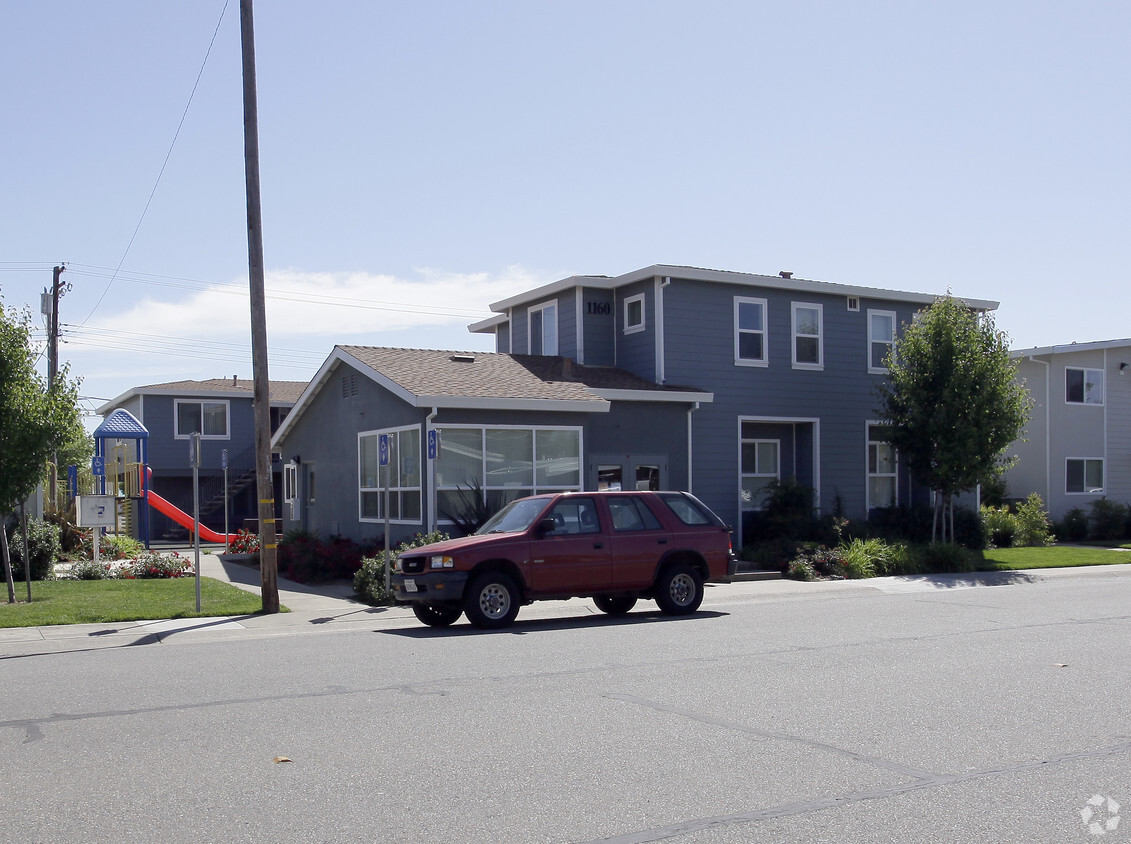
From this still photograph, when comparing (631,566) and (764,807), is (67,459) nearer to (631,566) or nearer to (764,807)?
(631,566)

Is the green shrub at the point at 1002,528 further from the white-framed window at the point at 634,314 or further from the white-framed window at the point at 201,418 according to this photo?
the white-framed window at the point at 201,418

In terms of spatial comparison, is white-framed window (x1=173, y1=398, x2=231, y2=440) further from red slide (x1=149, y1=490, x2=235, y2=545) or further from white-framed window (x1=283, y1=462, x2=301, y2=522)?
white-framed window (x1=283, y1=462, x2=301, y2=522)

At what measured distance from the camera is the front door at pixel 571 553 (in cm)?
1400

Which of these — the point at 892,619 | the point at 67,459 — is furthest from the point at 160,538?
the point at 892,619

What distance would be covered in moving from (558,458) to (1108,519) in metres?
19.7

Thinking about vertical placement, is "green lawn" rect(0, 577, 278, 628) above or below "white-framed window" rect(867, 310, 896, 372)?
below

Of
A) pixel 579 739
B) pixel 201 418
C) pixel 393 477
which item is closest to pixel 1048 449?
pixel 393 477

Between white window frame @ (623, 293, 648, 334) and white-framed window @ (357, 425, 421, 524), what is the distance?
6.64 metres

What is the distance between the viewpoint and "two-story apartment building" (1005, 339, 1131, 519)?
1324 inches

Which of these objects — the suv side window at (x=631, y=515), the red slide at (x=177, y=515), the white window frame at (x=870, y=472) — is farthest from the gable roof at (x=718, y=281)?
the red slide at (x=177, y=515)

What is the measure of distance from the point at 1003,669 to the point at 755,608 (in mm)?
6482

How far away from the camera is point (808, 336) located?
2659 centimetres

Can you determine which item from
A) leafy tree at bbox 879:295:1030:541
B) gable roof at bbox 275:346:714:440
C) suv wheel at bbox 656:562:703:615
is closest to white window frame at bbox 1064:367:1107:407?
leafy tree at bbox 879:295:1030:541

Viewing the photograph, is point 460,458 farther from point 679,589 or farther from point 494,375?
point 679,589
